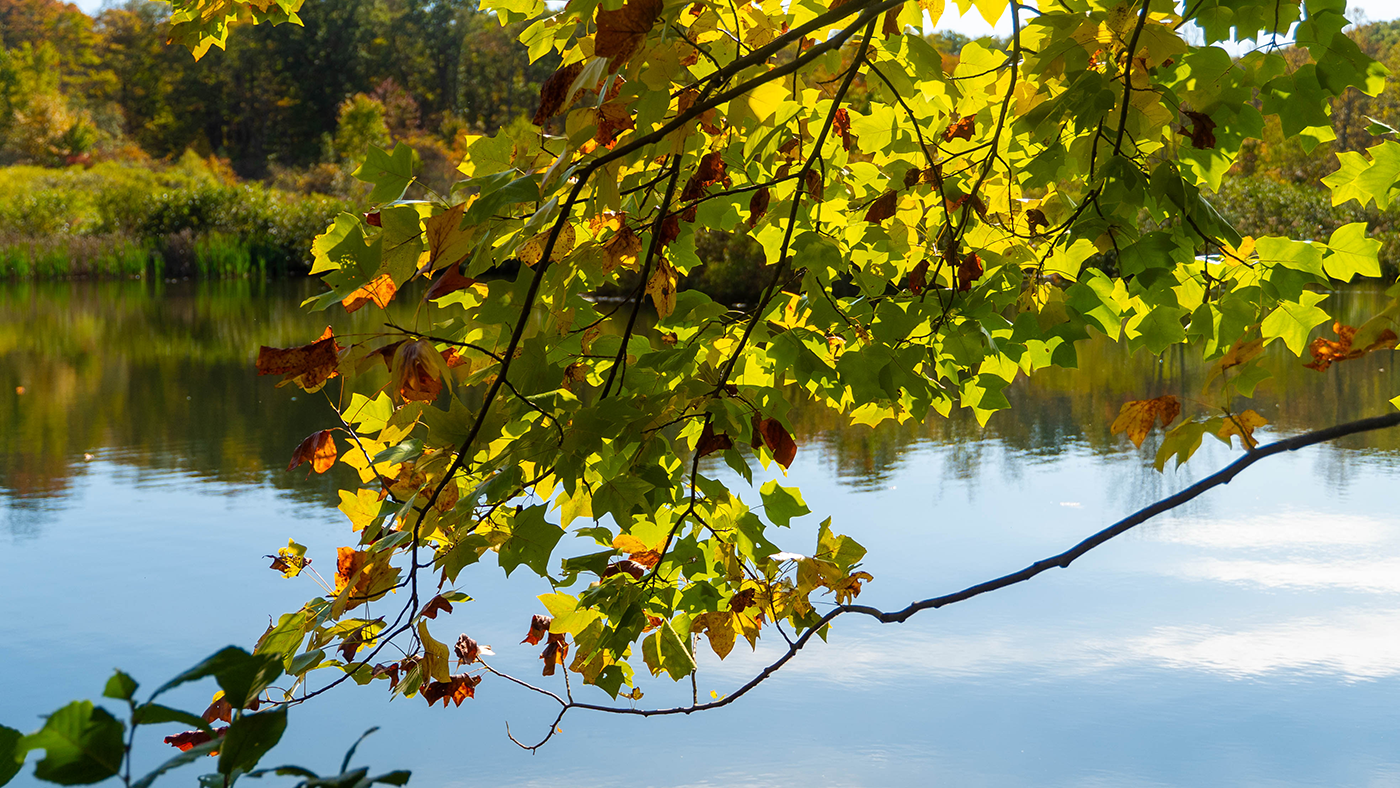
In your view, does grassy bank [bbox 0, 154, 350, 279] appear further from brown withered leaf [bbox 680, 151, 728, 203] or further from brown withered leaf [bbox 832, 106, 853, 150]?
brown withered leaf [bbox 680, 151, 728, 203]

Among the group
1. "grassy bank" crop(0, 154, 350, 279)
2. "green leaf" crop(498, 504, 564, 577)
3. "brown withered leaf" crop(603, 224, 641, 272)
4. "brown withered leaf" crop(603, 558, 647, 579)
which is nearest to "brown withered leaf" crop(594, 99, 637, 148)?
"brown withered leaf" crop(603, 224, 641, 272)

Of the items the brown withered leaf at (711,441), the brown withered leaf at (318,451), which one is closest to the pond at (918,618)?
the brown withered leaf at (318,451)

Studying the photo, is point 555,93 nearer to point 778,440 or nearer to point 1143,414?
point 778,440

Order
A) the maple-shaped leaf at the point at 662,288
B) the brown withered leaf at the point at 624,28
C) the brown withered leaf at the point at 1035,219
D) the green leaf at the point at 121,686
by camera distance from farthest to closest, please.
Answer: the brown withered leaf at the point at 1035,219 → the maple-shaped leaf at the point at 662,288 → the brown withered leaf at the point at 624,28 → the green leaf at the point at 121,686

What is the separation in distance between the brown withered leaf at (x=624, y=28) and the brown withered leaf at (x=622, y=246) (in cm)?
30

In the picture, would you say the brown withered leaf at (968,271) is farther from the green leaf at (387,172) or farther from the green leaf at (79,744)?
the green leaf at (79,744)

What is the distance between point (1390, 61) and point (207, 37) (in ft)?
83.9

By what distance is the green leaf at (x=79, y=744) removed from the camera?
0.40 metres

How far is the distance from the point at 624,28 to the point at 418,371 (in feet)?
1.19

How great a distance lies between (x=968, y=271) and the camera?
1392mm

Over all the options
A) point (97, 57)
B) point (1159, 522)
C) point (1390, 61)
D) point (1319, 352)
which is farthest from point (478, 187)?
point (97, 57)

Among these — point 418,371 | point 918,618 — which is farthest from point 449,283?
point 918,618

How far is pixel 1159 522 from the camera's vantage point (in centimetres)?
422

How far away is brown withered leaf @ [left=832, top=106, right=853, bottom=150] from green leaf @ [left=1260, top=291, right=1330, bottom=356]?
0.61m
